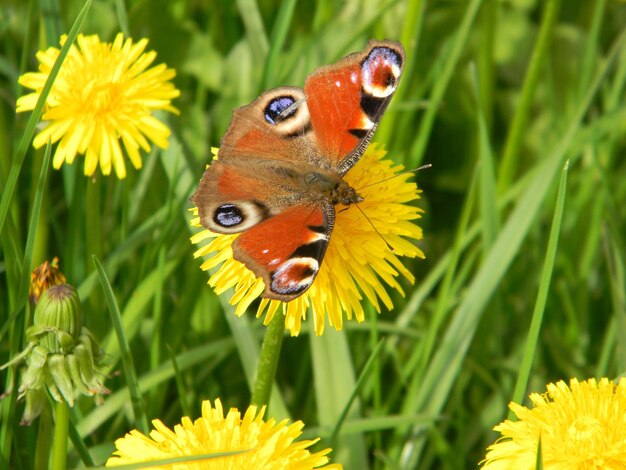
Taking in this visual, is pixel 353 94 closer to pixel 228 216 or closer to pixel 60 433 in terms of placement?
pixel 228 216

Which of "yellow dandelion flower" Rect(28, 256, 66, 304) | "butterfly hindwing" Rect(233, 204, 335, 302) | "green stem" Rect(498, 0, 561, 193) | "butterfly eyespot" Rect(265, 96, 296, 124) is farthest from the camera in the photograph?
"green stem" Rect(498, 0, 561, 193)

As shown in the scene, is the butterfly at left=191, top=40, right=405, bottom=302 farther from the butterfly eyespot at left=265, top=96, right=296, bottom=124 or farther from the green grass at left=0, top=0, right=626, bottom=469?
the green grass at left=0, top=0, right=626, bottom=469

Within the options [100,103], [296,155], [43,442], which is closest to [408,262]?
[296,155]

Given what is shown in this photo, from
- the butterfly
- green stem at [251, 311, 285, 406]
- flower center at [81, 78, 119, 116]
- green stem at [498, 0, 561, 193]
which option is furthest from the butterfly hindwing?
green stem at [498, 0, 561, 193]

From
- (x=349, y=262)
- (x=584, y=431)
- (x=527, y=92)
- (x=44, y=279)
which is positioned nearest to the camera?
(x=584, y=431)

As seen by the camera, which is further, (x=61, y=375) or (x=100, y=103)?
(x=100, y=103)
